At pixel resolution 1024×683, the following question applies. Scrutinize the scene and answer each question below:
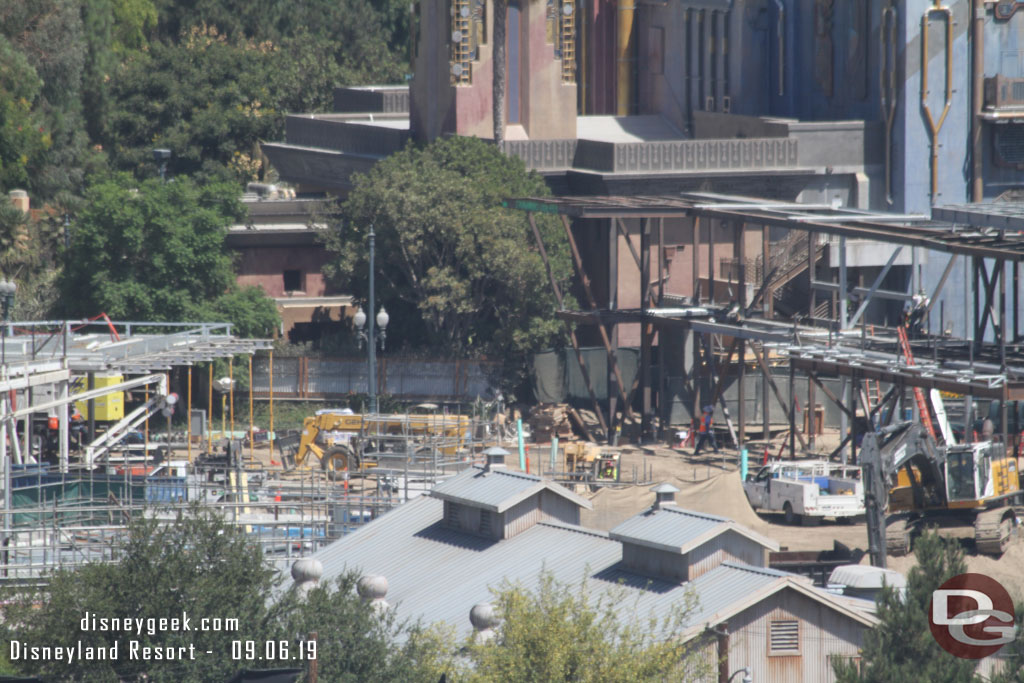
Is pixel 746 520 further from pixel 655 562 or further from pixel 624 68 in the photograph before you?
pixel 624 68

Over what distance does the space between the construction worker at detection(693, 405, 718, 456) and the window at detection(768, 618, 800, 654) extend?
26.9 meters

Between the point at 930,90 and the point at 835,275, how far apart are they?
6.84 meters

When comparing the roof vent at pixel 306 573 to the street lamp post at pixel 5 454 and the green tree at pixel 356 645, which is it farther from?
the street lamp post at pixel 5 454

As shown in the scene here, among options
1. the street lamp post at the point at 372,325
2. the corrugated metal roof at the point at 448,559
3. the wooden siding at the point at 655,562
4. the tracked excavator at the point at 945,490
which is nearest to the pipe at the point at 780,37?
the street lamp post at the point at 372,325

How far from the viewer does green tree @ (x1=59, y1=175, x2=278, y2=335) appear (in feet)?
205

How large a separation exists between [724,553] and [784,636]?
6.80ft

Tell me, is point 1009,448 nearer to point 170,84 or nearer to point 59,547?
point 59,547

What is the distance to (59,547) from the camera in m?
38.3

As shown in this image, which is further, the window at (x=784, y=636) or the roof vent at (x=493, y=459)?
the roof vent at (x=493, y=459)

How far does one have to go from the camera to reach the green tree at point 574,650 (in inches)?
1137

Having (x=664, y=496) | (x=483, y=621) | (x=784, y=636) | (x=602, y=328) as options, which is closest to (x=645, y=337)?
(x=602, y=328)

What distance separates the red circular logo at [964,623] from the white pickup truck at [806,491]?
18.7 m

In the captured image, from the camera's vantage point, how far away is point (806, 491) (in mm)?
48844

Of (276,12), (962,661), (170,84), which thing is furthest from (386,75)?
(962,661)
